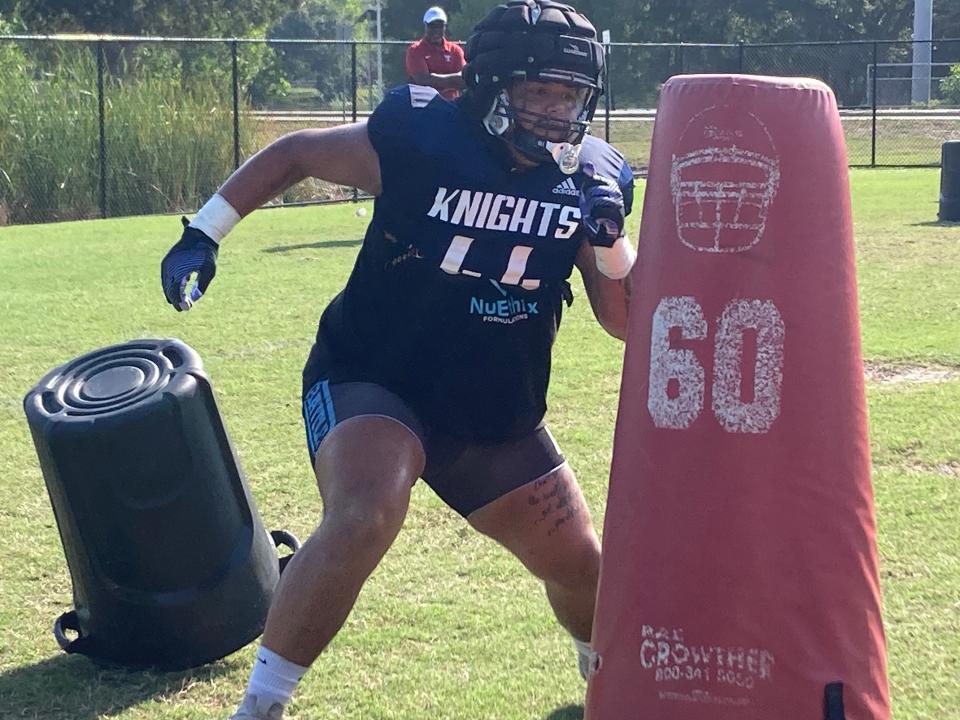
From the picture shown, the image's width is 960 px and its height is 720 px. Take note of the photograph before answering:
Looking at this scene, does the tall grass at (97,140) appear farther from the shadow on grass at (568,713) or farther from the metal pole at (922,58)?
the metal pole at (922,58)

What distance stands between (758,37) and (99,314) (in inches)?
1947

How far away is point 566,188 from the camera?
3.53 m

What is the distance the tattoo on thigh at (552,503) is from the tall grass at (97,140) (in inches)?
621

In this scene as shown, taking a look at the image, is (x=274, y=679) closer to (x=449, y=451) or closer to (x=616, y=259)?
(x=449, y=451)

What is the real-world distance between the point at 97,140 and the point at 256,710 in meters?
16.8

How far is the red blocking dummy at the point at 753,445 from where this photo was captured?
276cm

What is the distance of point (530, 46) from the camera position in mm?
3379

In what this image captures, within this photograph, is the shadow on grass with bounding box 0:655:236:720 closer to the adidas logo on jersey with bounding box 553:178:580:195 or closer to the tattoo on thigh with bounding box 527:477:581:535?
the tattoo on thigh with bounding box 527:477:581:535

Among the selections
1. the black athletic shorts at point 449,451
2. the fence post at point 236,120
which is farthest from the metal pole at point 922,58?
the black athletic shorts at point 449,451

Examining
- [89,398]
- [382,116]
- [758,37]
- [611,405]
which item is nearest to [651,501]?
[382,116]

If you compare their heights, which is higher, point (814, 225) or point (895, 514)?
point (814, 225)

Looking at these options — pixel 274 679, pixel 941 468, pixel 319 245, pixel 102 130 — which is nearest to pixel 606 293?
pixel 274 679

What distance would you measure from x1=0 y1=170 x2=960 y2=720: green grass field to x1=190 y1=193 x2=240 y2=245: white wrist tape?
1261 mm

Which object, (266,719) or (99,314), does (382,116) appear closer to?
(266,719)
